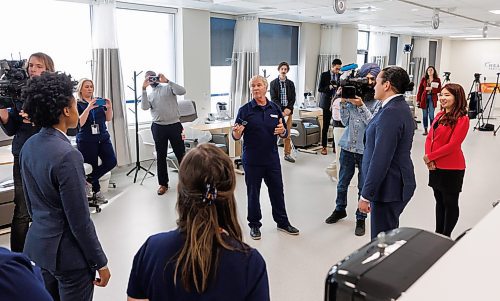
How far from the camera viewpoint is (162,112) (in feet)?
16.7

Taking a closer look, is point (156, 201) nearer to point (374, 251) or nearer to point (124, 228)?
point (124, 228)

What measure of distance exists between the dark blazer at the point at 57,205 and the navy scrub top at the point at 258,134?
78.8 inches

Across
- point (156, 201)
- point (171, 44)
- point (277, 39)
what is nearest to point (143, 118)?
point (171, 44)

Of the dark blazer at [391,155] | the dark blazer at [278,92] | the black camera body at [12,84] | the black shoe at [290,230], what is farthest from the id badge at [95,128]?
the dark blazer at [278,92]

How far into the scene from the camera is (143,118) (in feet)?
22.2

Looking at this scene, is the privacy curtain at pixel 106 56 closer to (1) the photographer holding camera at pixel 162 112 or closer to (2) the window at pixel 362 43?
(1) the photographer holding camera at pixel 162 112

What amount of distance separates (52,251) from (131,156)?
15.6 ft

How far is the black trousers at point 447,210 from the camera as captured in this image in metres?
3.38

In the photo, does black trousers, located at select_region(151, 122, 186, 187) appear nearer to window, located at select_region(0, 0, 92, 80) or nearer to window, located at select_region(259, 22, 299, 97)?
window, located at select_region(0, 0, 92, 80)

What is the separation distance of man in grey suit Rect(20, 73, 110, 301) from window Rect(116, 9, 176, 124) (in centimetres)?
454

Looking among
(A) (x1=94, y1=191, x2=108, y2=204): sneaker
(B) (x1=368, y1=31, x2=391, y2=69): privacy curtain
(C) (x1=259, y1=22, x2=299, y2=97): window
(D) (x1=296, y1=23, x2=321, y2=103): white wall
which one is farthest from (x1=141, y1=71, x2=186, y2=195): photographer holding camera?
(B) (x1=368, y1=31, x2=391, y2=69): privacy curtain

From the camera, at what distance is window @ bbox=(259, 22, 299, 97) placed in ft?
28.1

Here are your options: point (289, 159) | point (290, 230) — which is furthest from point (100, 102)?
point (289, 159)

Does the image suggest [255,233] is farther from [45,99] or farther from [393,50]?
[393,50]
